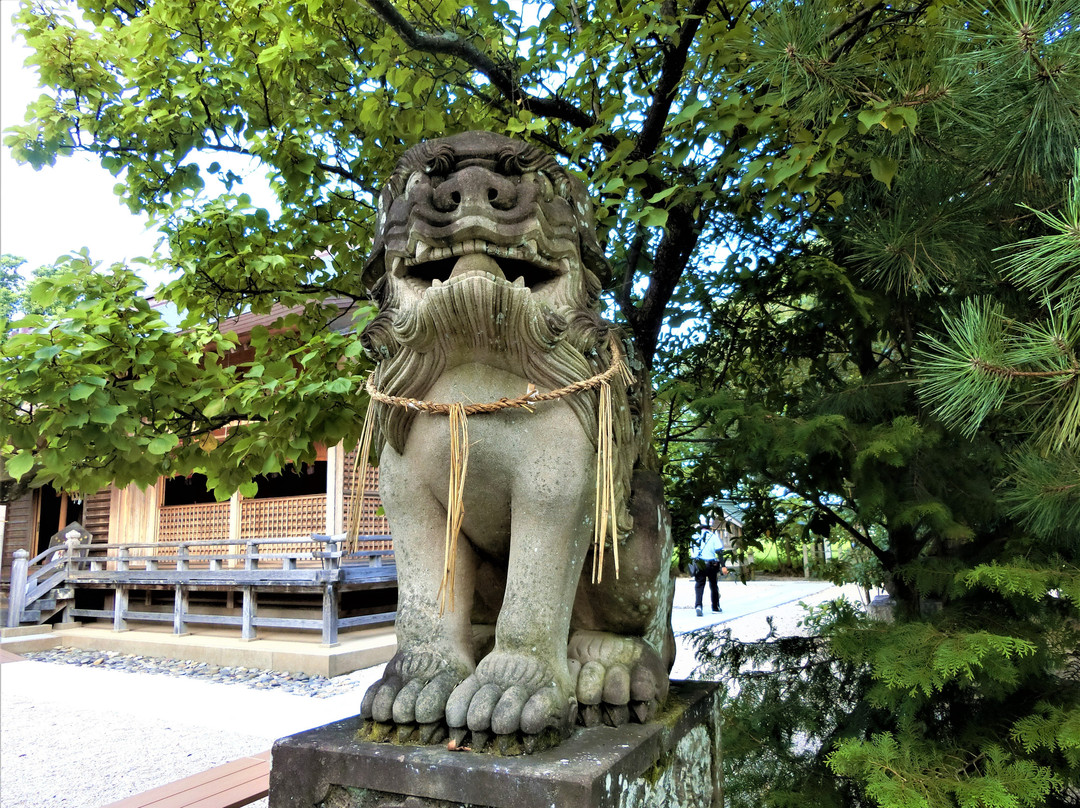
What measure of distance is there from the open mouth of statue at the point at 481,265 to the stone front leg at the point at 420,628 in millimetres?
505

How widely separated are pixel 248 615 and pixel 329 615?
1.44m

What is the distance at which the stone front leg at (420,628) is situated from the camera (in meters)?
1.68

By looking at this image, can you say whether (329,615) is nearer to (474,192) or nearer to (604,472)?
(604,472)

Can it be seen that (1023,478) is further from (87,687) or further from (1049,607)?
(87,687)

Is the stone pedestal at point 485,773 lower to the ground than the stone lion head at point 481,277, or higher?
lower

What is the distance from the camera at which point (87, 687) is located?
7.66 m

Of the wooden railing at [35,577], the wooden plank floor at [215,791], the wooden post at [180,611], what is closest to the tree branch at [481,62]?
the wooden plank floor at [215,791]

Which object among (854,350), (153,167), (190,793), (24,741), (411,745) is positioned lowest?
(24,741)

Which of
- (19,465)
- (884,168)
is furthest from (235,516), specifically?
(884,168)

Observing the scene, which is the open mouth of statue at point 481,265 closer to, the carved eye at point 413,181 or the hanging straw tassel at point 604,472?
the carved eye at point 413,181

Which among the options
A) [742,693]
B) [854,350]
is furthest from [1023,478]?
[742,693]

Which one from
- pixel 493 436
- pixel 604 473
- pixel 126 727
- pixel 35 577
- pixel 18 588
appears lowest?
pixel 126 727

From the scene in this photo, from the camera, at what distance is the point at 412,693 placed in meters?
1.70

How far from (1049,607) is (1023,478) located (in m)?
0.65
